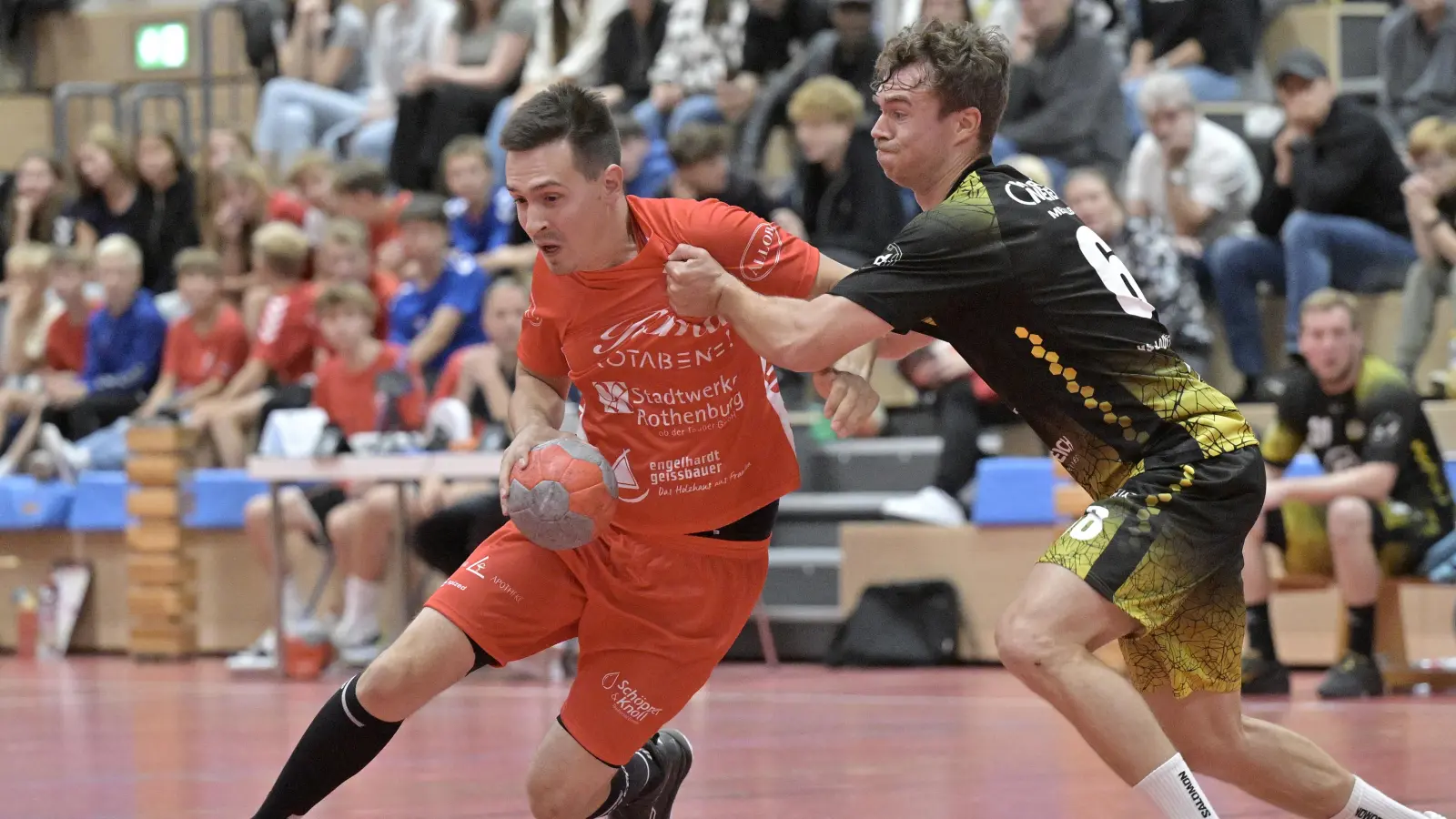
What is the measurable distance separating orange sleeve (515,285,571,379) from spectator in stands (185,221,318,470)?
6.44m

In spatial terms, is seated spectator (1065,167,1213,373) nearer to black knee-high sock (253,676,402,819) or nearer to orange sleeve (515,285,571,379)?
orange sleeve (515,285,571,379)

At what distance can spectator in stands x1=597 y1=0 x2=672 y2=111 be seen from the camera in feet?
38.5

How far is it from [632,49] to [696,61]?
67 centimetres

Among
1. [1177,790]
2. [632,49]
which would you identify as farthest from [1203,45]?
[1177,790]

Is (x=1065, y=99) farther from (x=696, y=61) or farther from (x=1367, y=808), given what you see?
(x=1367, y=808)

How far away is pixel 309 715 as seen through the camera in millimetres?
7656

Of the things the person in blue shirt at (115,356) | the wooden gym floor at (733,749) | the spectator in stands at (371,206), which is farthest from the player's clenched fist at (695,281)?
the person in blue shirt at (115,356)

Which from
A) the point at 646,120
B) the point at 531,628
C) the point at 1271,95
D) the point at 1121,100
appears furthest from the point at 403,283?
the point at 531,628

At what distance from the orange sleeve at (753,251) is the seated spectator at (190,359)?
7.53 meters

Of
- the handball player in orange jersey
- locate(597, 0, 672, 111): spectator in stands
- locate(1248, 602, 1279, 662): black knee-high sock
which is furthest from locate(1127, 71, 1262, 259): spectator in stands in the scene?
the handball player in orange jersey

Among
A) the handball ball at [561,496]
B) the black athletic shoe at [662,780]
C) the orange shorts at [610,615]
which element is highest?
the handball ball at [561,496]

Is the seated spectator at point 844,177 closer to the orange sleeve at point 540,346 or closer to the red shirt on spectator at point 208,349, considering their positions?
the red shirt on spectator at point 208,349

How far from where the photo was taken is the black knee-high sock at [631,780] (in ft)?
14.3

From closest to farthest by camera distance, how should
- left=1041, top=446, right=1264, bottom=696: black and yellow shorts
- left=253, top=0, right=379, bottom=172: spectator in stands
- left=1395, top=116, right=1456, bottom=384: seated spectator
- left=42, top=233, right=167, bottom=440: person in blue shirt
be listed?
left=1041, top=446, right=1264, bottom=696: black and yellow shorts < left=1395, top=116, right=1456, bottom=384: seated spectator < left=42, top=233, right=167, bottom=440: person in blue shirt < left=253, top=0, right=379, bottom=172: spectator in stands
